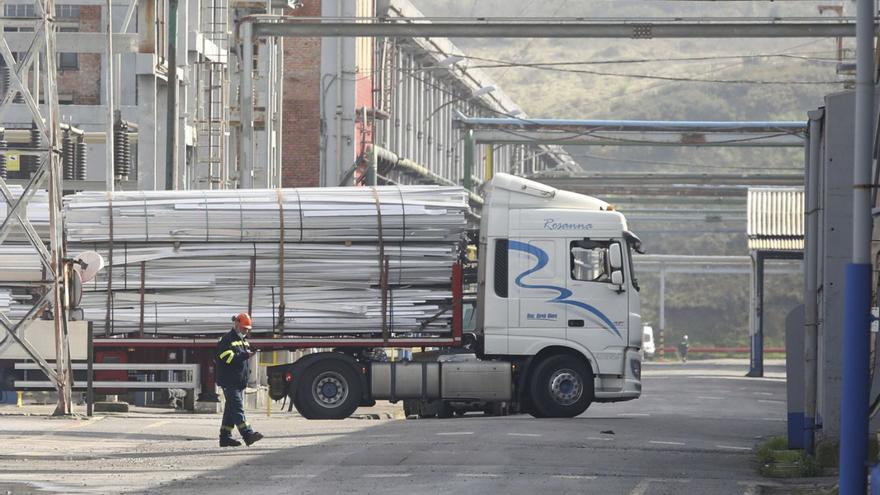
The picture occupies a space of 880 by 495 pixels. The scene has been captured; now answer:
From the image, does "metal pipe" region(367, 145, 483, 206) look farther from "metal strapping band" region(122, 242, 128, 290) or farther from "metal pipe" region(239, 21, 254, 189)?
"metal strapping band" region(122, 242, 128, 290)

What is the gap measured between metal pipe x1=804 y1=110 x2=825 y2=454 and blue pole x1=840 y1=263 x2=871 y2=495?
6173 millimetres

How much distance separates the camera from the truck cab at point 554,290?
959 inches

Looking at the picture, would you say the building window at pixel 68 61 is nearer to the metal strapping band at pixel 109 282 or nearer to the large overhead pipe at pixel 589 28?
the large overhead pipe at pixel 589 28

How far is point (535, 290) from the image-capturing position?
24.4 m

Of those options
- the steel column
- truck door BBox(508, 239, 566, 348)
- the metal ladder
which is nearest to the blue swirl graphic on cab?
truck door BBox(508, 239, 566, 348)

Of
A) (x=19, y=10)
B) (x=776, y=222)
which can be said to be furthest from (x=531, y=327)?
(x=776, y=222)

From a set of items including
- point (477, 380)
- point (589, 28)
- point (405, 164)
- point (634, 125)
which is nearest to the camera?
point (477, 380)

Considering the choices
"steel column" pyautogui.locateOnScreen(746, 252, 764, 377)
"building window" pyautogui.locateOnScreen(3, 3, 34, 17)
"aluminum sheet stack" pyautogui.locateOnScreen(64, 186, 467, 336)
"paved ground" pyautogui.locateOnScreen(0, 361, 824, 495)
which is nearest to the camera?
"paved ground" pyautogui.locateOnScreen(0, 361, 824, 495)

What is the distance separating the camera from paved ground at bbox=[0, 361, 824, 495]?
611 inches

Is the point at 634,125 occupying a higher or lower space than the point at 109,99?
higher

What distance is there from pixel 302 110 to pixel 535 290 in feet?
78.9

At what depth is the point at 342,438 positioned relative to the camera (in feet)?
68.0

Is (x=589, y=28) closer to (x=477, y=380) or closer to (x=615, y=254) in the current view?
(x=615, y=254)

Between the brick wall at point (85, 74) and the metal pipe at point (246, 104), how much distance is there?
674 centimetres
